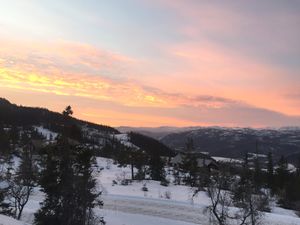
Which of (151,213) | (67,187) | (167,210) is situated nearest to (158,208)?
(167,210)

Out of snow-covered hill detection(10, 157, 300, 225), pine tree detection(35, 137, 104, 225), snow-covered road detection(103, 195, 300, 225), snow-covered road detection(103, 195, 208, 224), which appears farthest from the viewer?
snow-covered road detection(103, 195, 208, 224)

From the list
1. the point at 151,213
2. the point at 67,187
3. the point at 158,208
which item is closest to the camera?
the point at 67,187

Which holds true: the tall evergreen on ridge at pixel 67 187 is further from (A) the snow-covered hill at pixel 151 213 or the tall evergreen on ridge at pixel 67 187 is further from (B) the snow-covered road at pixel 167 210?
(B) the snow-covered road at pixel 167 210

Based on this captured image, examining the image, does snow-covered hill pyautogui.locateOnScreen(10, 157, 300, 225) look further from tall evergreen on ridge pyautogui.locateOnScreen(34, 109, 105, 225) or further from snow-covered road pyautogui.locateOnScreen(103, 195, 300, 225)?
tall evergreen on ridge pyautogui.locateOnScreen(34, 109, 105, 225)

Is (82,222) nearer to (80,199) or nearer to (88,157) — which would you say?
(80,199)

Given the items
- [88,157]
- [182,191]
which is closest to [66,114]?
[88,157]

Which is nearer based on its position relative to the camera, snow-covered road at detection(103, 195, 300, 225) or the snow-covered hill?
the snow-covered hill

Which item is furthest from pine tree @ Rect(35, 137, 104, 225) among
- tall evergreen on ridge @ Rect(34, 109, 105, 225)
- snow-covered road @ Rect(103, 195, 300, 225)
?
snow-covered road @ Rect(103, 195, 300, 225)

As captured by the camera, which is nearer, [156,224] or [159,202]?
[156,224]

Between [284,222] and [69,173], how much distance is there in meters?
21.3

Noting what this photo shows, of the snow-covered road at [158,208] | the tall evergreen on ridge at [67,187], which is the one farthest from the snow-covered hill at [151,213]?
the tall evergreen on ridge at [67,187]

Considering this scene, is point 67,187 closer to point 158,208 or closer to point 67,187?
point 67,187

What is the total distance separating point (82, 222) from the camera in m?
28.9

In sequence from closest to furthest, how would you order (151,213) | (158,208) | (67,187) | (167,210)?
(67,187) < (151,213) < (167,210) < (158,208)
